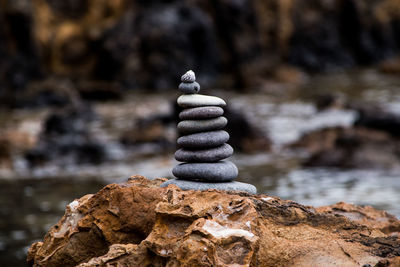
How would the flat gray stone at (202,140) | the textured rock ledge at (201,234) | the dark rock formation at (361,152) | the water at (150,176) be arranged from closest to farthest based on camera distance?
the textured rock ledge at (201,234)
the flat gray stone at (202,140)
the water at (150,176)
the dark rock formation at (361,152)

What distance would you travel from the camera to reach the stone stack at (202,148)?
4.95 meters

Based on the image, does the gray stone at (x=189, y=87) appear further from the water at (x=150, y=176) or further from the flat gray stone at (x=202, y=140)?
the water at (x=150, y=176)

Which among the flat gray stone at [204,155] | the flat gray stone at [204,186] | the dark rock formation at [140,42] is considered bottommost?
the flat gray stone at [204,186]

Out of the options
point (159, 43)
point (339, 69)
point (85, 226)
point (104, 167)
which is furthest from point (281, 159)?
Result: point (339, 69)

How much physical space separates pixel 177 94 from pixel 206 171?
26.6 metres

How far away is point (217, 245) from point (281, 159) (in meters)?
11.7

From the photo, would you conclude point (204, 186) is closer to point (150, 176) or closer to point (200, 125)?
point (200, 125)

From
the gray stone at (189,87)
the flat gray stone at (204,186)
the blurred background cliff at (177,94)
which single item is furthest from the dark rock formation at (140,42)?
the flat gray stone at (204,186)

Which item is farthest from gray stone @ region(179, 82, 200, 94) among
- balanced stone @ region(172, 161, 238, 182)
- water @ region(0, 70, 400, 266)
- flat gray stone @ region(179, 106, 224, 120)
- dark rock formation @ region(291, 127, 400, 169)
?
dark rock formation @ region(291, 127, 400, 169)

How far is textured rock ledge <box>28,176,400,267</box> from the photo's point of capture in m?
3.67

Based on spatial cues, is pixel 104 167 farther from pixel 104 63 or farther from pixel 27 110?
pixel 104 63

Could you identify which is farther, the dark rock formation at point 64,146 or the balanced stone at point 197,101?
the dark rock formation at point 64,146

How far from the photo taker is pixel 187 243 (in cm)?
358

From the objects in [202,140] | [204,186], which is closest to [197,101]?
[202,140]
